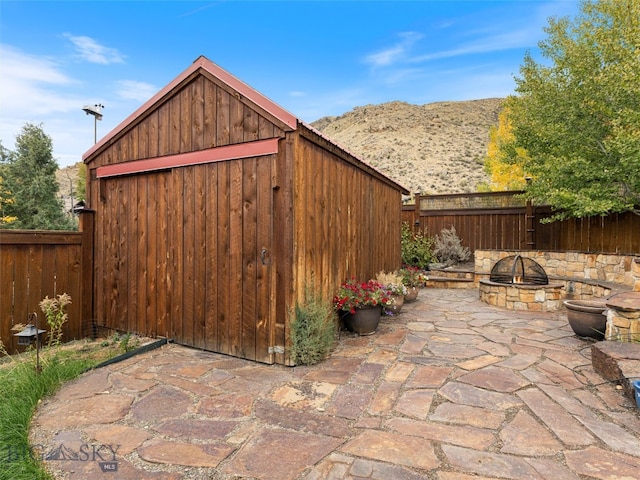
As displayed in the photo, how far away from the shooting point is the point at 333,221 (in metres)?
4.08

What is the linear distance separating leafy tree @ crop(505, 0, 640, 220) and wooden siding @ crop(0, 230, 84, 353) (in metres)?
8.89

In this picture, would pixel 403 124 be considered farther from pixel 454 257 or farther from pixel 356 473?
pixel 356 473

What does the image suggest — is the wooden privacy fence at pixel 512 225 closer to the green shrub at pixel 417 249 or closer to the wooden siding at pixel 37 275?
the green shrub at pixel 417 249

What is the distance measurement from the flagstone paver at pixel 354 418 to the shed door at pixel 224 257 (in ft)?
0.90

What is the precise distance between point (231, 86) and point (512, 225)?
8.27m

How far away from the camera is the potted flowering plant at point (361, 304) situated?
398 cm

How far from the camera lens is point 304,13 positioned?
9664mm

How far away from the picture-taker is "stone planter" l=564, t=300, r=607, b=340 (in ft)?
12.2

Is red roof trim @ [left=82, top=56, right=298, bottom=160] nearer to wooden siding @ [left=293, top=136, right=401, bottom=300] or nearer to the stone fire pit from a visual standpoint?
wooden siding @ [left=293, top=136, right=401, bottom=300]

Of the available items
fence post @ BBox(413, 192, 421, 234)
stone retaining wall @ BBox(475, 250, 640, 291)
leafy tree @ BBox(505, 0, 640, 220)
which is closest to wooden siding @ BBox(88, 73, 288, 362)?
stone retaining wall @ BBox(475, 250, 640, 291)

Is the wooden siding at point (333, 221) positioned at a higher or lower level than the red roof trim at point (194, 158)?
lower

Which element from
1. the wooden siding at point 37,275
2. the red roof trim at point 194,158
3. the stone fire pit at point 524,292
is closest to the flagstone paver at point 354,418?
the wooden siding at point 37,275

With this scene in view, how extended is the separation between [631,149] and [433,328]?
5.45m

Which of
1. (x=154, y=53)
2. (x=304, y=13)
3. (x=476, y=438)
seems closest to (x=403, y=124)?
(x=304, y=13)
